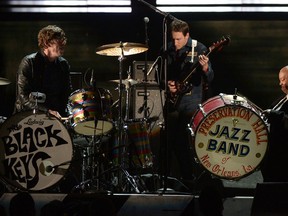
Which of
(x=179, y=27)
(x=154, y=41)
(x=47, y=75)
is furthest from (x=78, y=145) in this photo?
(x=154, y=41)

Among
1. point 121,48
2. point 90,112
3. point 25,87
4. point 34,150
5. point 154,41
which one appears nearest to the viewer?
point 34,150

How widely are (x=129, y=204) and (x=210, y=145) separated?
1477mm

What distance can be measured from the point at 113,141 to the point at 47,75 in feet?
3.93

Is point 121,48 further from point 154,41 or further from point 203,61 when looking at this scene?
point 154,41

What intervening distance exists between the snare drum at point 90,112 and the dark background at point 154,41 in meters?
→ 1.99

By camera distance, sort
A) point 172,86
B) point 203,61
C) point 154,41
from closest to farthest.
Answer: point 203,61, point 172,86, point 154,41

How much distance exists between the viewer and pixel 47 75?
8469mm

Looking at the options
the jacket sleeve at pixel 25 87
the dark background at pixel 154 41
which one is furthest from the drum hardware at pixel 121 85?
the dark background at pixel 154 41

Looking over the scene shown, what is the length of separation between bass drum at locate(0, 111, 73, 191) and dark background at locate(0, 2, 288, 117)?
2.45m

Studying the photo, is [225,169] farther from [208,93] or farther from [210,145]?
[208,93]

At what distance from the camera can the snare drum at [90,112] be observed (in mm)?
7891

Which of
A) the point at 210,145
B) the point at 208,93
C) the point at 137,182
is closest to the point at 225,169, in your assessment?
the point at 210,145

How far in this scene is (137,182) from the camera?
27.1ft

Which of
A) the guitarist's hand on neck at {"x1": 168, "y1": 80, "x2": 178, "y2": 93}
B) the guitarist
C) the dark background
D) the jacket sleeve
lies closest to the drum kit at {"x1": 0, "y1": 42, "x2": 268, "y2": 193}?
the jacket sleeve
